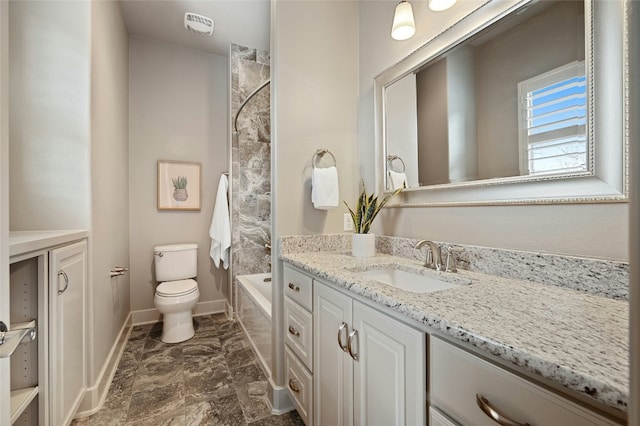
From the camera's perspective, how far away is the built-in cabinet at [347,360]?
0.75 meters

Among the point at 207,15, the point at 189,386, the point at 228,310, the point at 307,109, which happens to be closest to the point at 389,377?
the point at 307,109

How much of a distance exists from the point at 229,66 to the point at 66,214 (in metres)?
2.22

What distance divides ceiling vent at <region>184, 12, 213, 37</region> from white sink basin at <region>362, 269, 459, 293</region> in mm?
2688

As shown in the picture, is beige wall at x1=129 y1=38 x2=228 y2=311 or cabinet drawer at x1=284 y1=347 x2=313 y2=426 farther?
beige wall at x1=129 y1=38 x2=228 y2=311

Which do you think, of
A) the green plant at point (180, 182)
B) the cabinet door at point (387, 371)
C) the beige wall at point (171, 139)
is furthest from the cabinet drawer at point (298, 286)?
the green plant at point (180, 182)

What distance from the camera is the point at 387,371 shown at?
0.82 metres

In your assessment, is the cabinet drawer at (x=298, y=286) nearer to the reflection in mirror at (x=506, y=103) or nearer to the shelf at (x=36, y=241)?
the reflection in mirror at (x=506, y=103)

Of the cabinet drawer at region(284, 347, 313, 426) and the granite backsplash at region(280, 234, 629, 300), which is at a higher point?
the granite backsplash at region(280, 234, 629, 300)

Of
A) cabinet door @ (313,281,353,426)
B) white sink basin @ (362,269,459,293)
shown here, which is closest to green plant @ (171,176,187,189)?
cabinet door @ (313,281,353,426)

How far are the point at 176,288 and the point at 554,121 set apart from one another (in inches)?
108

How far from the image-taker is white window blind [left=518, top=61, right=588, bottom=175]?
0.89 m

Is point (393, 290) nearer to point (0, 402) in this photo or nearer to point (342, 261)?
point (342, 261)

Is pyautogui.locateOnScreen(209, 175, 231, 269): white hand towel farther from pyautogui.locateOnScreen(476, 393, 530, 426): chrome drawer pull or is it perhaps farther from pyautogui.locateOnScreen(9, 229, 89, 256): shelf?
pyautogui.locateOnScreen(476, 393, 530, 426): chrome drawer pull

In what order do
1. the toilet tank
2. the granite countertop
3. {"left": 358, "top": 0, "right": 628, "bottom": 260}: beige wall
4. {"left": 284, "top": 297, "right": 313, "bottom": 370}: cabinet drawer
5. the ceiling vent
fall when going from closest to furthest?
the granite countertop < {"left": 358, "top": 0, "right": 628, "bottom": 260}: beige wall < {"left": 284, "top": 297, "right": 313, "bottom": 370}: cabinet drawer < the ceiling vent < the toilet tank
